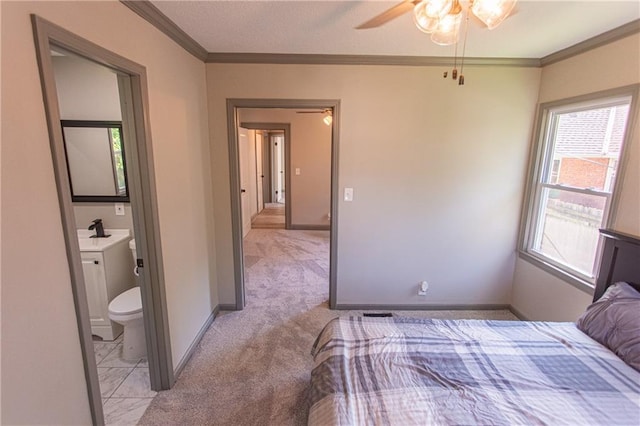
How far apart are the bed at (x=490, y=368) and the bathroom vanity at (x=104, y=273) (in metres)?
1.93

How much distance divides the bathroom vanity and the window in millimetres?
3851

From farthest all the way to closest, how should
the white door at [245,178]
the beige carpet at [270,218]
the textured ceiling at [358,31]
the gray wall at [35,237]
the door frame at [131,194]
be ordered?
the beige carpet at [270,218] < the white door at [245,178] < the textured ceiling at [358,31] < the door frame at [131,194] < the gray wall at [35,237]

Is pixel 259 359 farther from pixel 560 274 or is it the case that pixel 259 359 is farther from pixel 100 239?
pixel 560 274

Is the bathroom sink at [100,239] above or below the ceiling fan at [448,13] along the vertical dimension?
below

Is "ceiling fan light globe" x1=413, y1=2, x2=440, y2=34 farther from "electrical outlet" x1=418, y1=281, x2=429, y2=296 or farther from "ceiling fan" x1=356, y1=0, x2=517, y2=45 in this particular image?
"electrical outlet" x1=418, y1=281, x2=429, y2=296

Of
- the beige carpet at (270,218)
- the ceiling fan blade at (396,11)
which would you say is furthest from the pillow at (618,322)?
the beige carpet at (270,218)

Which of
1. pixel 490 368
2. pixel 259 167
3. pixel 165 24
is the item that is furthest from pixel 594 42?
pixel 259 167

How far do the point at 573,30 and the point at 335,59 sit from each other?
1.75m

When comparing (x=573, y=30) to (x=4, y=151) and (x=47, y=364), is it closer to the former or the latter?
(x=4, y=151)

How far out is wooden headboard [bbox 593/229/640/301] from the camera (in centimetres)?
191

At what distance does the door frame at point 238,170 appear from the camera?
282 cm

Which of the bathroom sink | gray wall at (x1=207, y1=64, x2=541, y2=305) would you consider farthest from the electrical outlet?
the bathroom sink

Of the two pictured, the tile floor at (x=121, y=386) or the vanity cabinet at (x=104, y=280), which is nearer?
the tile floor at (x=121, y=386)

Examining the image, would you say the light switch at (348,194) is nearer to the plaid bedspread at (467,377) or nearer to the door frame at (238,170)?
the door frame at (238,170)
